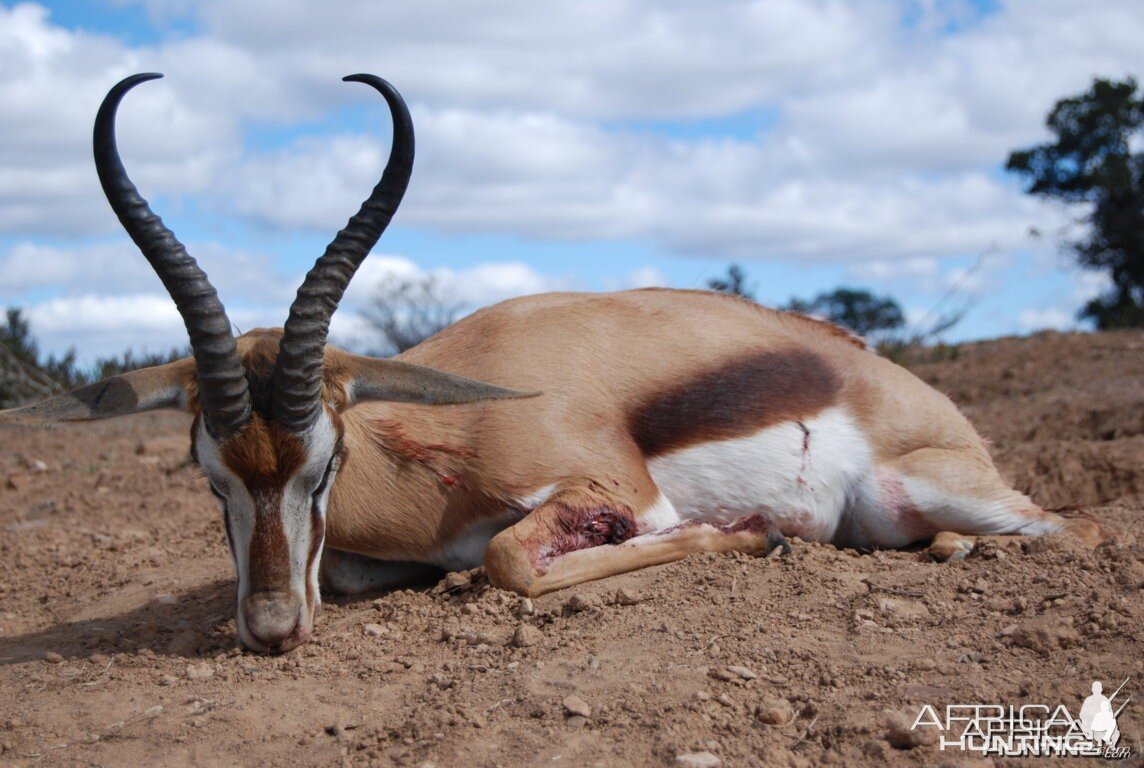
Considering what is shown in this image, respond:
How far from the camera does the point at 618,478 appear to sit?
6180mm

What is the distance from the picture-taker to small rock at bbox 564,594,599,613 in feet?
17.5

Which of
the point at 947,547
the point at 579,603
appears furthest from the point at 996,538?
the point at 579,603

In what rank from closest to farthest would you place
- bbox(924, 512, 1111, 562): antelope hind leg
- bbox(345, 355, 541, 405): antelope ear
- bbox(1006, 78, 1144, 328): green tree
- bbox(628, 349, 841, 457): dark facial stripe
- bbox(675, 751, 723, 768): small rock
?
bbox(675, 751, 723, 768): small rock < bbox(345, 355, 541, 405): antelope ear < bbox(924, 512, 1111, 562): antelope hind leg < bbox(628, 349, 841, 457): dark facial stripe < bbox(1006, 78, 1144, 328): green tree

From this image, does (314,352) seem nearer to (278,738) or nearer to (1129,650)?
(278,738)

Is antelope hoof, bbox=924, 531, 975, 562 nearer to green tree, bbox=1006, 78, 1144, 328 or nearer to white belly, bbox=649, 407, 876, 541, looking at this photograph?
white belly, bbox=649, 407, 876, 541

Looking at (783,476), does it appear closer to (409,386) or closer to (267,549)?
(409,386)

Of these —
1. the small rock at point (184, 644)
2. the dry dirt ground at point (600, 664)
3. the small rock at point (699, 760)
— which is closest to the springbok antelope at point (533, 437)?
the dry dirt ground at point (600, 664)

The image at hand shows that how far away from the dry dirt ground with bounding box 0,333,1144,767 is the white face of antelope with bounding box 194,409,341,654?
0.18m

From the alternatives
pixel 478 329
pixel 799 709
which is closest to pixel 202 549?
pixel 478 329

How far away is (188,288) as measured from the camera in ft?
17.1

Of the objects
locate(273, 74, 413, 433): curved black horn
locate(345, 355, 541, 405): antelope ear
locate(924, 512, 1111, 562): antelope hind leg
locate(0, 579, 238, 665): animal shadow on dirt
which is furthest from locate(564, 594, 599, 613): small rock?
locate(924, 512, 1111, 562): antelope hind leg

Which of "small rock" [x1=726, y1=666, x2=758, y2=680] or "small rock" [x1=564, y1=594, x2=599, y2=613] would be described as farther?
"small rock" [x1=564, y1=594, x2=599, y2=613]

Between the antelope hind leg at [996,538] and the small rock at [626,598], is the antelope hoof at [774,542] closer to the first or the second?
the antelope hind leg at [996,538]

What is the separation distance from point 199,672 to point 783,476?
3423 millimetres
